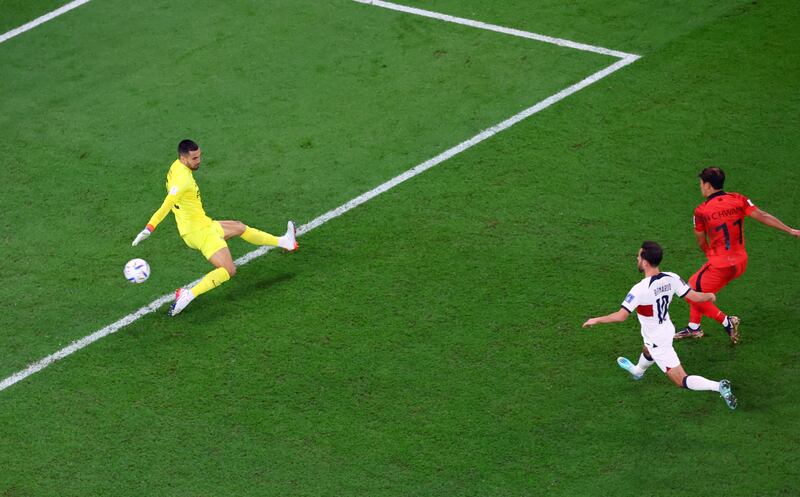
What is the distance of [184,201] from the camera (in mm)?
12492

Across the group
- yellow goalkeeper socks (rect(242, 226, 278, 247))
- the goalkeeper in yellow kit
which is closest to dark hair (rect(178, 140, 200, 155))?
the goalkeeper in yellow kit

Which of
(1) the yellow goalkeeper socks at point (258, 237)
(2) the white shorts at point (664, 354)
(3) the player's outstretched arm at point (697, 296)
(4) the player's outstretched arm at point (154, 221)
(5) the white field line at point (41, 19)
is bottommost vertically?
(2) the white shorts at point (664, 354)

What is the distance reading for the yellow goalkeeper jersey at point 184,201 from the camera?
12352 mm

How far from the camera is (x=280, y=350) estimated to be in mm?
11781

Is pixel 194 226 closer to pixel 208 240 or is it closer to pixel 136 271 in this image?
pixel 208 240

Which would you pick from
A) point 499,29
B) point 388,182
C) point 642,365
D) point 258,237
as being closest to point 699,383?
point 642,365

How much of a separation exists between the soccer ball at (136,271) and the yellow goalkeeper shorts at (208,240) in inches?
25.5

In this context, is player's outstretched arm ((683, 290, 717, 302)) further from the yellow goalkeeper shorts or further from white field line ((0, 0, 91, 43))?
white field line ((0, 0, 91, 43))

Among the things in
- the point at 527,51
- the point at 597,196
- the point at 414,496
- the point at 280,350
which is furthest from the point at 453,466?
the point at 527,51

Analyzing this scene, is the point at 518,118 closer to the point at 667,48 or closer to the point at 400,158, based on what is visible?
the point at 400,158

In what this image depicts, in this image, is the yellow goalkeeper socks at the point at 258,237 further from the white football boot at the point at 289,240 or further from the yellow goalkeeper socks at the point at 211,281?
the yellow goalkeeper socks at the point at 211,281

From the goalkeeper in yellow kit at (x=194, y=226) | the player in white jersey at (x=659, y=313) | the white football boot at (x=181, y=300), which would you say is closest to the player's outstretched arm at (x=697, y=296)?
the player in white jersey at (x=659, y=313)

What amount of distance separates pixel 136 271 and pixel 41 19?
8.93m

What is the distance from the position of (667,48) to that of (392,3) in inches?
182
